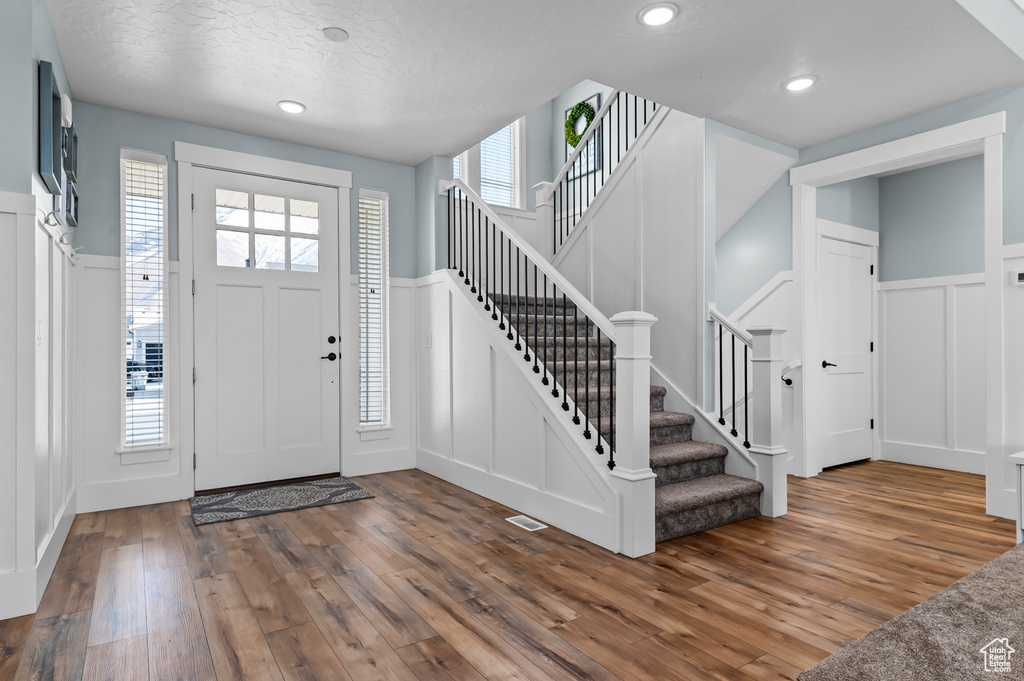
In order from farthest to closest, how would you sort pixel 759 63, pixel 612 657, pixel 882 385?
1. pixel 882 385
2. pixel 759 63
3. pixel 612 657

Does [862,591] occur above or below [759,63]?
below

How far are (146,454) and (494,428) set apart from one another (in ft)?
7.42

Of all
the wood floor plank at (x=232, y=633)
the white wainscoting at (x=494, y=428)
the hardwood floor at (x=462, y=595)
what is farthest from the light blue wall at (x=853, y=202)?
the wood floor plank at (x=232, y=633)

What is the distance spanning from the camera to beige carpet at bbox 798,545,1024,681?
2.77 ft

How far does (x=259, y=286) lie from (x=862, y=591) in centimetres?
402

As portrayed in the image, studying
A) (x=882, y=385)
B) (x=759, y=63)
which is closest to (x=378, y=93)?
(x=759, y=63)

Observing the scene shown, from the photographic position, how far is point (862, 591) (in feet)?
7.88

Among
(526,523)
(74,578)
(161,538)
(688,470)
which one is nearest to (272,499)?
(161,538)

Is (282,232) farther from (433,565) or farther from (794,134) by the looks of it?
(794,134)

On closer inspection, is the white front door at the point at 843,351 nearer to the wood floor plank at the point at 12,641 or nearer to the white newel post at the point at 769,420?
the white newel post at the point at 769,420

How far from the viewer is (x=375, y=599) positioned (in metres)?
2.36

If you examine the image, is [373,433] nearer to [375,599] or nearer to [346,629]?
[375,599]

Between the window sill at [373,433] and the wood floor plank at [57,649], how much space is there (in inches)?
94.0

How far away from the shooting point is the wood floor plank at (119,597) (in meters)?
2.11
